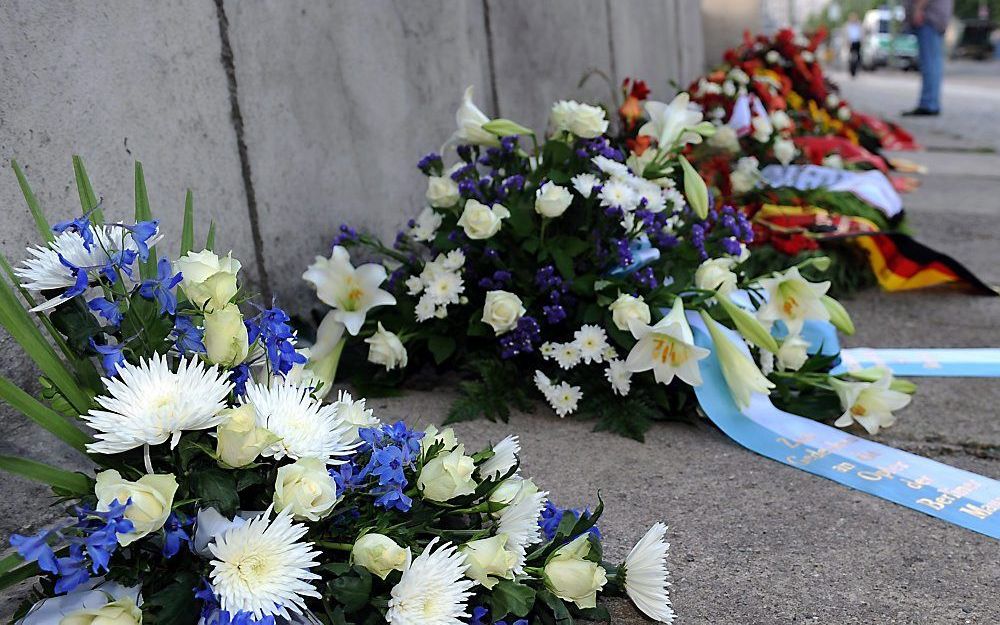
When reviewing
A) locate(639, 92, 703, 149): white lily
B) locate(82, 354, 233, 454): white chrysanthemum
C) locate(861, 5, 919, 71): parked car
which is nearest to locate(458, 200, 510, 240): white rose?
locate(639, 92, 703, 149): white lily

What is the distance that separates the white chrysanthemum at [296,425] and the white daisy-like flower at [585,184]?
4.04 ft

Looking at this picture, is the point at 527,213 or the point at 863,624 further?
the point at 527,213

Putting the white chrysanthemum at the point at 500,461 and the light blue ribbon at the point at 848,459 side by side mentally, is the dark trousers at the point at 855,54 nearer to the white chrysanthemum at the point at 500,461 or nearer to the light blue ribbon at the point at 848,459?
the light blue ribbon at the point at 848,459

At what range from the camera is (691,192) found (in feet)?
8.61

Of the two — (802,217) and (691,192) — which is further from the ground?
(691,192)

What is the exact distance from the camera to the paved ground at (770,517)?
172 cm

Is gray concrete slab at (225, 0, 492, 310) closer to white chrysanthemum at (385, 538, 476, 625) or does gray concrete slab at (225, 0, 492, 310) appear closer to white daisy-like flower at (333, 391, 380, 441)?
white daisy-like flower at (333, 391, 380, 441)

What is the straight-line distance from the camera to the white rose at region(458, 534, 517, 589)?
1.42m

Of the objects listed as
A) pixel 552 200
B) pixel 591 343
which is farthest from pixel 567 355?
pixel 552 200

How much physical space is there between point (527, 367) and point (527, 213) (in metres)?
0.41

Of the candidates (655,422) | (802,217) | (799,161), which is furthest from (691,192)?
(799,161)

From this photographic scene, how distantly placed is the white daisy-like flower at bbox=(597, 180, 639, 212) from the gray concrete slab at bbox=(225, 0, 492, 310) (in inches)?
31.7

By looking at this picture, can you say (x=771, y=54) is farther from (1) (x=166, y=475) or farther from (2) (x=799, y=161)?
(1) (x=166, y=475)

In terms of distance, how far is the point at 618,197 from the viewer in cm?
254
